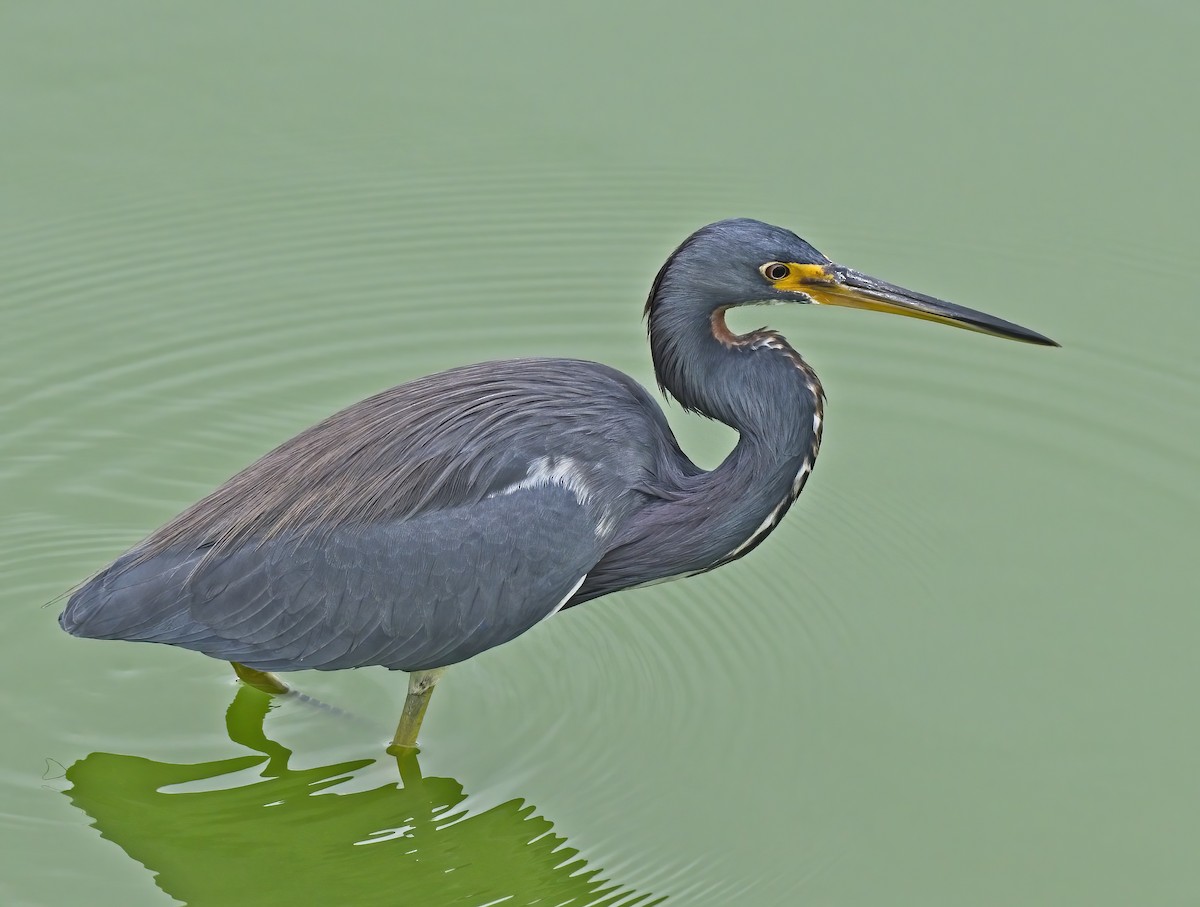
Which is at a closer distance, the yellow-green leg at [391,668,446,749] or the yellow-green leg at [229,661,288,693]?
the yellow-green leg at [391,668,446,749]

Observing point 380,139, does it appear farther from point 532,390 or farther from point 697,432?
point 532,390

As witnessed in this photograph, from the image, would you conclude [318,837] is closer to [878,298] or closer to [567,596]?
[567,596]

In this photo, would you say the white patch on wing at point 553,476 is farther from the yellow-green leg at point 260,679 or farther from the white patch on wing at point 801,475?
the yellow-green leg at point 260,679

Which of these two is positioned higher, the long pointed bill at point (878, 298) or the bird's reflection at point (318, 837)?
the long pointed bill at point (878, 298)

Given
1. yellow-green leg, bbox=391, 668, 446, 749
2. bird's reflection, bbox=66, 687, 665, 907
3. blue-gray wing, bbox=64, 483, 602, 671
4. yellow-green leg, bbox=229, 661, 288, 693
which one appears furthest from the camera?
yellow-green leg, bbox=229, 661, 288, 693

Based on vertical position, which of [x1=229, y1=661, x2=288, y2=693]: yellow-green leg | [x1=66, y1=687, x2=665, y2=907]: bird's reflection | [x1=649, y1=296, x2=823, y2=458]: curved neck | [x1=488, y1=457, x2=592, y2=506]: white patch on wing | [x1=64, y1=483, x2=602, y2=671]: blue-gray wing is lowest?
[x1=66, y1=687, x2=665, y2=907]: bird's reflection

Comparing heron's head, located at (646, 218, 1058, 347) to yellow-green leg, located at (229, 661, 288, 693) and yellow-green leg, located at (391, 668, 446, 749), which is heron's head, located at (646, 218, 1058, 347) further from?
yellow-green leg, located at (229, 661, 288, 693)

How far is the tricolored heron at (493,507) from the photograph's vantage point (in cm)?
675

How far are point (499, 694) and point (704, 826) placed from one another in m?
1.09

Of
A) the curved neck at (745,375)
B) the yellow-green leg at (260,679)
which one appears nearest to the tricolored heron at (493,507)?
the curved neck at (745,375)

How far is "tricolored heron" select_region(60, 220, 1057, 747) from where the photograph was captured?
6750 millimetres

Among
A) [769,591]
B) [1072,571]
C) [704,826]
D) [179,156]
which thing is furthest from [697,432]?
[179,156]

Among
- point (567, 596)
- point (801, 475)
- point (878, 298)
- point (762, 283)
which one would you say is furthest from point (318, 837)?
point (878, 298)

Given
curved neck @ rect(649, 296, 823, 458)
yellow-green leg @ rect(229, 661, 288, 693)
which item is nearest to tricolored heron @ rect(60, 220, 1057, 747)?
curved neck @ rect(649, 296, 823, 458)
